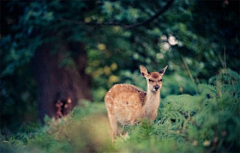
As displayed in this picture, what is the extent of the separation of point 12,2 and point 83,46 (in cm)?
233

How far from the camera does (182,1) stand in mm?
7652

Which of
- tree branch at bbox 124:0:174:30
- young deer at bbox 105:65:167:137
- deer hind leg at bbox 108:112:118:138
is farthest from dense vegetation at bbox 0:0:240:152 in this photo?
young deer at bbox 105:65:167:137

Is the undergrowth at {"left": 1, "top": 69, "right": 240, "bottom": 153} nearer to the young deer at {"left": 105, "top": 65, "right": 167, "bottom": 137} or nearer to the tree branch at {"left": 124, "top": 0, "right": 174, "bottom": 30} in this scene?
the young deer at {"left": 105, "top": 65, "right": 167, "bottom": 137}

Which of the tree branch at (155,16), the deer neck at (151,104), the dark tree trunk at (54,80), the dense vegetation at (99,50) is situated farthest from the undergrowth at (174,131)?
the dark tree trunk at (54,80)

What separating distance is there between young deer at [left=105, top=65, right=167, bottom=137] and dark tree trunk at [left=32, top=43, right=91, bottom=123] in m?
3.74

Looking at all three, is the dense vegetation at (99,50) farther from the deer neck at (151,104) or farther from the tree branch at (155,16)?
the deer neck at (151,104)

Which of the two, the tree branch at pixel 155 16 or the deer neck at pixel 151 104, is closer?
the deer neck at pixel 151 104

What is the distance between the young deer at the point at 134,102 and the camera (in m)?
4.54

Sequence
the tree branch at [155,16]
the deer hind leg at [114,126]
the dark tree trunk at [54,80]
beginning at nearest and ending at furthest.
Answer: the deer hind leg at [114,126] → the tree branch at [155,16] → the dark tree trunk at [54,80]

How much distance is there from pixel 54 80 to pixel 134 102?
4425 millimetres

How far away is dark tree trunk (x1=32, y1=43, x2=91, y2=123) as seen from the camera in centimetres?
869

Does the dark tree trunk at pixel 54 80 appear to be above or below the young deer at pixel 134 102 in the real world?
below

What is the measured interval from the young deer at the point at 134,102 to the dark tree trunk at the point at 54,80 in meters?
3.74

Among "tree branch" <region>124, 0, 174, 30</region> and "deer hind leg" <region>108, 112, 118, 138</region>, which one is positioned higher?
"tree branch" <region>124, 0, 174, 30</region>
